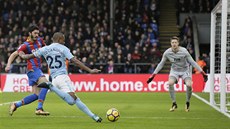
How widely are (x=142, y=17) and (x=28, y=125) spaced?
25271mm

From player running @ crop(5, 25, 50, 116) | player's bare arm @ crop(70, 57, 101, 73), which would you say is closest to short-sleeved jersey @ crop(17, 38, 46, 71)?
player running @ crop(5, 25, 50, 116)

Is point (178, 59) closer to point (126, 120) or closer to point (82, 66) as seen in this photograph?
point (126, 120)

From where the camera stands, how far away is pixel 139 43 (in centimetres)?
3444

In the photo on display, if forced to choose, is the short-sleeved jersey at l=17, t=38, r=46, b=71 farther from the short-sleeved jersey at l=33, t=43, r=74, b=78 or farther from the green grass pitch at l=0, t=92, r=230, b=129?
the short-sleeved jersey at l=33, t=43, r=74, b=78

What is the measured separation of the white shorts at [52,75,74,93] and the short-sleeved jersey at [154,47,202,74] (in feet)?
15.3

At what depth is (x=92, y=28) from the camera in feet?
119

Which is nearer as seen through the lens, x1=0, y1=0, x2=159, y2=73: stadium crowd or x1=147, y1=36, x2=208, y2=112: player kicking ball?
x1=147, y1=36, x2=208, y2=112: player kicking ball

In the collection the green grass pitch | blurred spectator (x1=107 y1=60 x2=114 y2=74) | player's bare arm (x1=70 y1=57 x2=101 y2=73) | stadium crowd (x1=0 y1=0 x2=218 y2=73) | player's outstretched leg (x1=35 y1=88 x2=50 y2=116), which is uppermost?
stadium crowd (x1=0 y1=0 x2=218 y2=73)

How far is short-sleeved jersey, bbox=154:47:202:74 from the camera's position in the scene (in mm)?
17109

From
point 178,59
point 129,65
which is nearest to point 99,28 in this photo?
point 129,65

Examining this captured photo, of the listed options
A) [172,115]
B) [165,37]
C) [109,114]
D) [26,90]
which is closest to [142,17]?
[165,37]

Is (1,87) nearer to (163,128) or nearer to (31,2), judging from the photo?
(31,2)

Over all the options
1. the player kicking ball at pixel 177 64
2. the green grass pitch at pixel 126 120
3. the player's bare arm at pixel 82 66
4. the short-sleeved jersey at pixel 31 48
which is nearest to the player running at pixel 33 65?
the short-sleeved jersey at pixel 31 48

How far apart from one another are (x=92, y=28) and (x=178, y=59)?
19.3 meters
